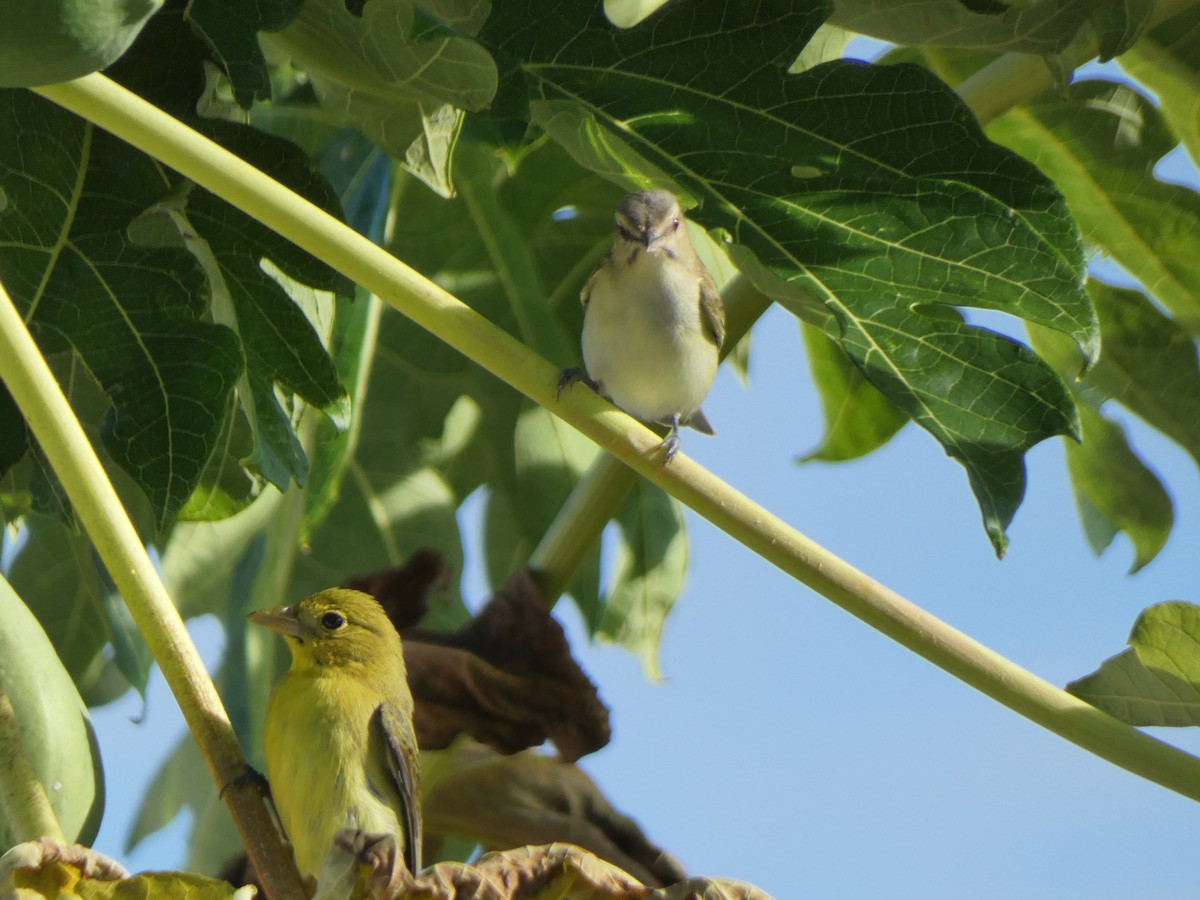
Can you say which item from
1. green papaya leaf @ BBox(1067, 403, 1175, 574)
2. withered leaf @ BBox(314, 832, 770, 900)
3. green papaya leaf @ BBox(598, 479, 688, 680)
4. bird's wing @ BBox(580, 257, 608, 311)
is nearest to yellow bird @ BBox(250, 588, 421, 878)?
withered leaf @ BBox(314, 832, 770, 900)

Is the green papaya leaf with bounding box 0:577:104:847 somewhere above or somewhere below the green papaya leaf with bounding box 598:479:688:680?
below

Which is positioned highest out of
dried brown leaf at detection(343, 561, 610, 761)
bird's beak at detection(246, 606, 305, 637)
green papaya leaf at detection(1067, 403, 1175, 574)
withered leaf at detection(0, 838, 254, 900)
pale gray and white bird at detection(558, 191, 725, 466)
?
pale gray and white bird at detection(558, 191, 725, 466)

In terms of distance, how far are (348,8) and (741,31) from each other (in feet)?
1.10

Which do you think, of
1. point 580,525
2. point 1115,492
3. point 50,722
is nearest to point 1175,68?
point 1115,492

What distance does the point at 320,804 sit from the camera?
132 cm

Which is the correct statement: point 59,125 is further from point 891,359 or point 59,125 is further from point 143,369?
point 891,359

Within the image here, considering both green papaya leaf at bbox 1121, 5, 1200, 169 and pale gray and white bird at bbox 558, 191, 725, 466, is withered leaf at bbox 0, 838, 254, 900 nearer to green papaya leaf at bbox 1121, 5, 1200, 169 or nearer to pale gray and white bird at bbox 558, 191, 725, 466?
pale gray and white bird at bbox 558, 191, 725, 466

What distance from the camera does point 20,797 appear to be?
36.4 inches

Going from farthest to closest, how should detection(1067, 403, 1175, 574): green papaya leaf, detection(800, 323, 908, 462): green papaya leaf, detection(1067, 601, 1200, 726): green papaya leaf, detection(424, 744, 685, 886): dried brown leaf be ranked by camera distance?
detection(800, 323, 908, 462): green papaya leaf, detection(1067, 403, 1175, 574): green papaya leaf, detection(424, 744, 685, 886): dried brown leaf, detection(1067, 601, 1200, 726): green papaya leaf

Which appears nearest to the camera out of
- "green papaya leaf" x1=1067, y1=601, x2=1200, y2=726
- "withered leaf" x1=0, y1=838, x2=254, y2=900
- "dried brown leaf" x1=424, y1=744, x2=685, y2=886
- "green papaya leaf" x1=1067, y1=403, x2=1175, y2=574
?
"withered leaf" x1=0, y1=838, x2=254, y2=900

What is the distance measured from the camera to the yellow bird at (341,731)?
4.32ft

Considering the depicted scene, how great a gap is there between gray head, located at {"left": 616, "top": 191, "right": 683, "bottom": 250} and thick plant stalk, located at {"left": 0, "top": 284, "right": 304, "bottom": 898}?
42.6 inches

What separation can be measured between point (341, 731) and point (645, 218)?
0.85 metres

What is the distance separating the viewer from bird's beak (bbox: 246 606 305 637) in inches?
58.6
